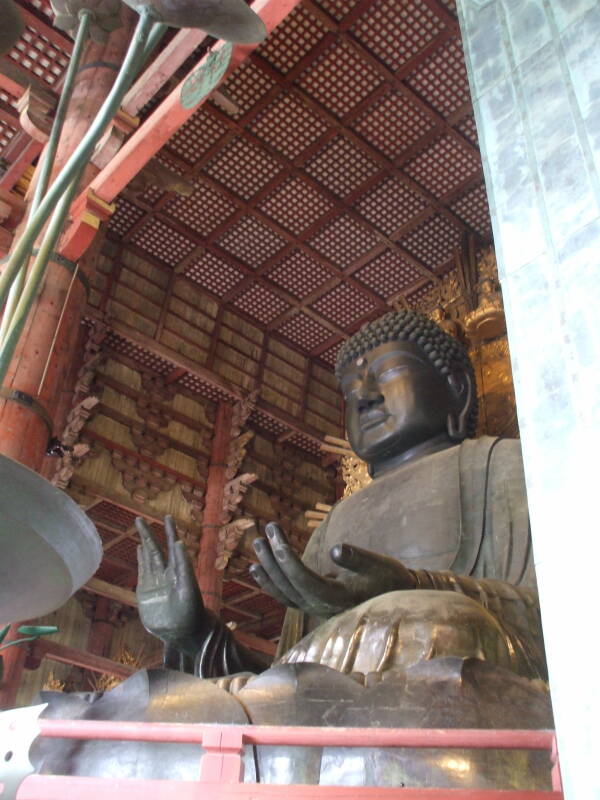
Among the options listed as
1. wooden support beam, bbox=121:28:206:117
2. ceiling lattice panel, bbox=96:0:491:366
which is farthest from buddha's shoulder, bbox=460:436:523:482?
ceiling lattice panel, bbox=96:0:491:366

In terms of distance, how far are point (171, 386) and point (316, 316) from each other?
1.53 m

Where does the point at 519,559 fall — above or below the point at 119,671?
below

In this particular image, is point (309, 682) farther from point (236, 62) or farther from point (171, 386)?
point (171, 386)

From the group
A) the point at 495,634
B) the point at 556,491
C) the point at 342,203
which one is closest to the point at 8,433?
the point at 495,634

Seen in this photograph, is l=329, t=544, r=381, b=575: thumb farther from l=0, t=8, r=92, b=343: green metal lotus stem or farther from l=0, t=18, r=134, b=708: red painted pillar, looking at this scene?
l=0, t=18, r=134, b=708: red painted pillar

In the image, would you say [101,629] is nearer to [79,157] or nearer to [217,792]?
[217,792]

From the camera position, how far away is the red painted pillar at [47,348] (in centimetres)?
356

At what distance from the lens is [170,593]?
79.5 inches

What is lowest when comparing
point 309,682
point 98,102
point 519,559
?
point 309,682

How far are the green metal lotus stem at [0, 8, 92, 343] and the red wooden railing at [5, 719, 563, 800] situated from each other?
0.50 metres

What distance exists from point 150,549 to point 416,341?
1.60 meters

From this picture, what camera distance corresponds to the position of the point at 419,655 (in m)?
1.61

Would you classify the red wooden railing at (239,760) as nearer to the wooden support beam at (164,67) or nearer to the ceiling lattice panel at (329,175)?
the wooden support beam at (164,67)

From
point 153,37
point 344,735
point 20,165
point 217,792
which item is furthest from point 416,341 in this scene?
point 20,165
